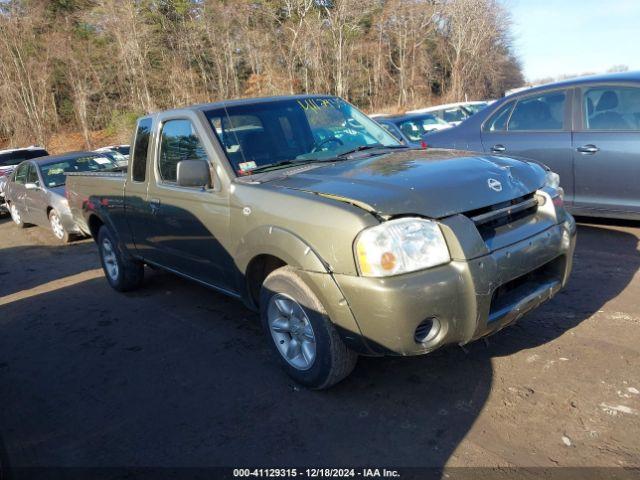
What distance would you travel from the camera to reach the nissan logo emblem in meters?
3.07

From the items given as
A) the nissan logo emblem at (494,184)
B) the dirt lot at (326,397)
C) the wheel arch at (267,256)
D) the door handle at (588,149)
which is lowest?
the dirt lot at (326,397)

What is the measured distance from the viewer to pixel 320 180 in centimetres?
329

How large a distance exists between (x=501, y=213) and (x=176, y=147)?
2.67 metres

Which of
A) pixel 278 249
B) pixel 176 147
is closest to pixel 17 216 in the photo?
pixel 176 147

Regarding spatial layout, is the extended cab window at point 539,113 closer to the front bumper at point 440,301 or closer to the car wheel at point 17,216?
the front bumper at point 440,301

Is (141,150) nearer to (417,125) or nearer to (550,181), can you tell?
(550,181)

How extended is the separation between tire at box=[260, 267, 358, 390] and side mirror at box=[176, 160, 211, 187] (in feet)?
2.99

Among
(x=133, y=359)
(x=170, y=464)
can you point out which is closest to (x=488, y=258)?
(x=170, y=464)

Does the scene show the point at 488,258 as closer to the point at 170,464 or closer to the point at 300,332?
the point at 300,332

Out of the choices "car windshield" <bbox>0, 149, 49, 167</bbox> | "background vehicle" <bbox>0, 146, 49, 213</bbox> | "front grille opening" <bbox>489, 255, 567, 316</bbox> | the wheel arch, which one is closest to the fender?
the wheel arch

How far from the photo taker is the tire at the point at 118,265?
18.4ft

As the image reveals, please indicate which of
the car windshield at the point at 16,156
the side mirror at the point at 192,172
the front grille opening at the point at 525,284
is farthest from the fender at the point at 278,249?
the car windshield at the point at 16,156

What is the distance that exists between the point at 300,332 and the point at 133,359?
1622mm

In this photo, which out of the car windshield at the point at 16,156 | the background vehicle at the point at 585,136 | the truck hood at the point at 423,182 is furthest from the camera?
the car windshield at the point at 16,156
